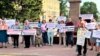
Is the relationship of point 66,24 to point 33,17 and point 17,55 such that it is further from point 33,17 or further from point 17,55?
point 33,17

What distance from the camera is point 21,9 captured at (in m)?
53.7

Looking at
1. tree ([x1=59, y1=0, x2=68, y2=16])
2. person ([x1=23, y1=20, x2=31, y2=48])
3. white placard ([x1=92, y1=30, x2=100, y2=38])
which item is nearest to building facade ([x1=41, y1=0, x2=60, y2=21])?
tree ([x1=59, y1=0, x2=68, y2=16])

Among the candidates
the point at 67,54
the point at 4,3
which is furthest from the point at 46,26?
the point at 4,3

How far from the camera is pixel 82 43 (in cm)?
1852

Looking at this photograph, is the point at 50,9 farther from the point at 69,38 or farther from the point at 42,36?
the point at 69,38

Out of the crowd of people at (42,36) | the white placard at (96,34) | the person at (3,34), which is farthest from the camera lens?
the crowd of people at (42,36)

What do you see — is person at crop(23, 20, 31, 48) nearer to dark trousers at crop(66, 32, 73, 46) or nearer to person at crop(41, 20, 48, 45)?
person at crop(41, 20, 48, 45)

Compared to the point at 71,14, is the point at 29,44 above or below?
below

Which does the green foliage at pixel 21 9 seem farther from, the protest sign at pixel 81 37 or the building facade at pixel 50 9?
the building facade at pixel 50 9

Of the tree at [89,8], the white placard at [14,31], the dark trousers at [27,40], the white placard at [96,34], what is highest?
the white placard at [96,34]

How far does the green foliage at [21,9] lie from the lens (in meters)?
52.2

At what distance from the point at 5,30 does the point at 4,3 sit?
1148 inches

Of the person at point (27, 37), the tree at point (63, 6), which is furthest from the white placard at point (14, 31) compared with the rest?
the tree at point (63, 6)

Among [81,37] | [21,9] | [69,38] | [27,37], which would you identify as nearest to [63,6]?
[21,9]
